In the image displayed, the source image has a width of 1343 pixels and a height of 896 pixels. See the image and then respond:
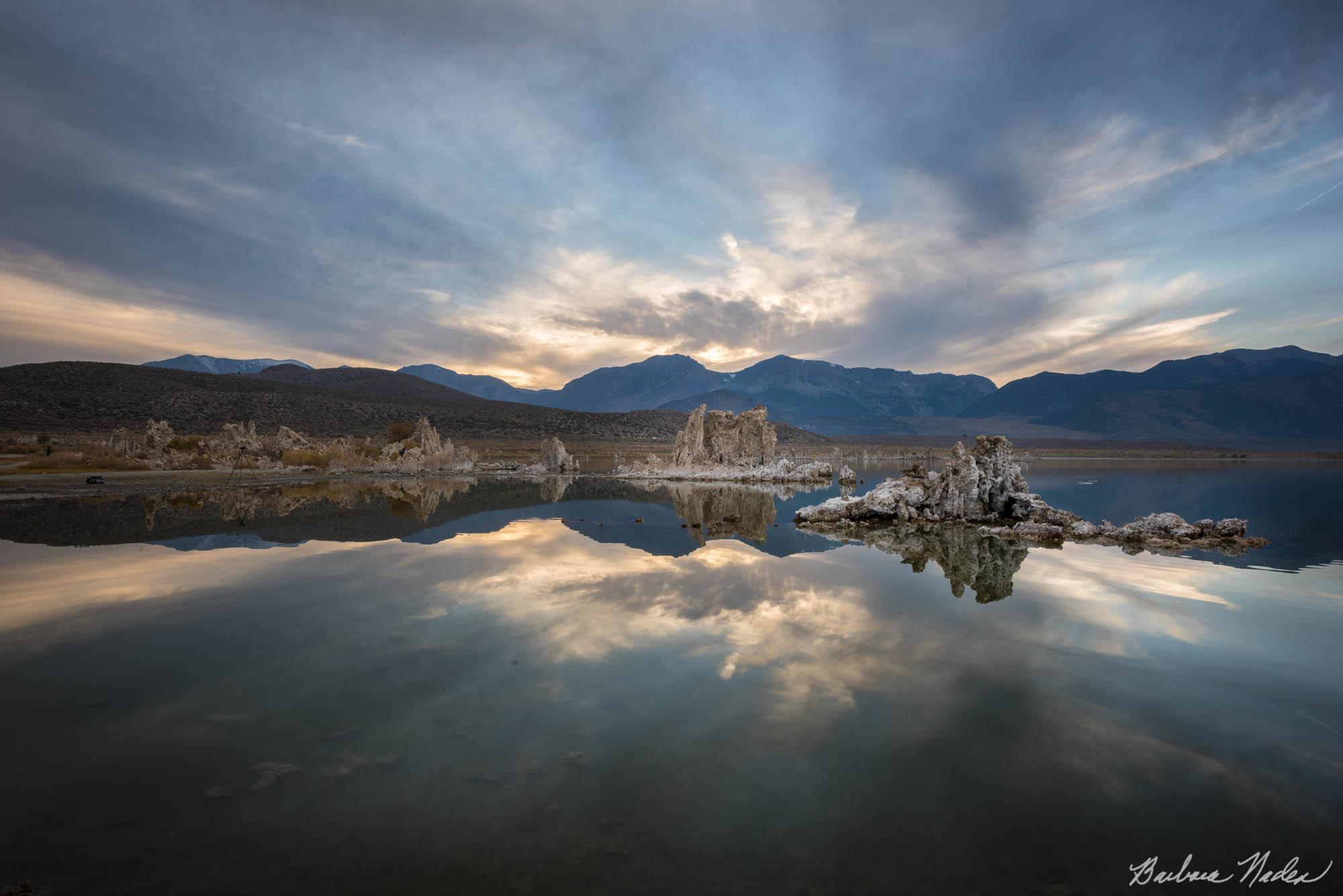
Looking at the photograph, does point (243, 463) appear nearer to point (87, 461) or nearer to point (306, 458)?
point (306, 458)

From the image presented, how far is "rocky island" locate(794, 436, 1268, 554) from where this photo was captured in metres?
19.3

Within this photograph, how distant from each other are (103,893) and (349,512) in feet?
69.8

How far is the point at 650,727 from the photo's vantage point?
5.75m

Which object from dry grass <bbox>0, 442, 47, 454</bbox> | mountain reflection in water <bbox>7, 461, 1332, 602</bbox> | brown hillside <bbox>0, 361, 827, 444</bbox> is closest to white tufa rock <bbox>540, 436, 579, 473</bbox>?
mountain reflection in water <bbox>7, 461, 1332, 602</bbox>

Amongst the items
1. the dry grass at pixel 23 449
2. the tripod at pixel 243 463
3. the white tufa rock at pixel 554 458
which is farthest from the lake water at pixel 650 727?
the dry grass at pixel 23 449

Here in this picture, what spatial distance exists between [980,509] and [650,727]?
73.1 feet

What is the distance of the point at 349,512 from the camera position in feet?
73.7

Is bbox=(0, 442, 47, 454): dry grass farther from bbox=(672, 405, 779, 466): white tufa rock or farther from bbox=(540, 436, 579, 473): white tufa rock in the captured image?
bbox=(672, 405, 779, 466): white tufa rock

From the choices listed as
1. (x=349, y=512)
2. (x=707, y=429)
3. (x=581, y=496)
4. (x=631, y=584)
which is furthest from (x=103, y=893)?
(x=707, y=429)
